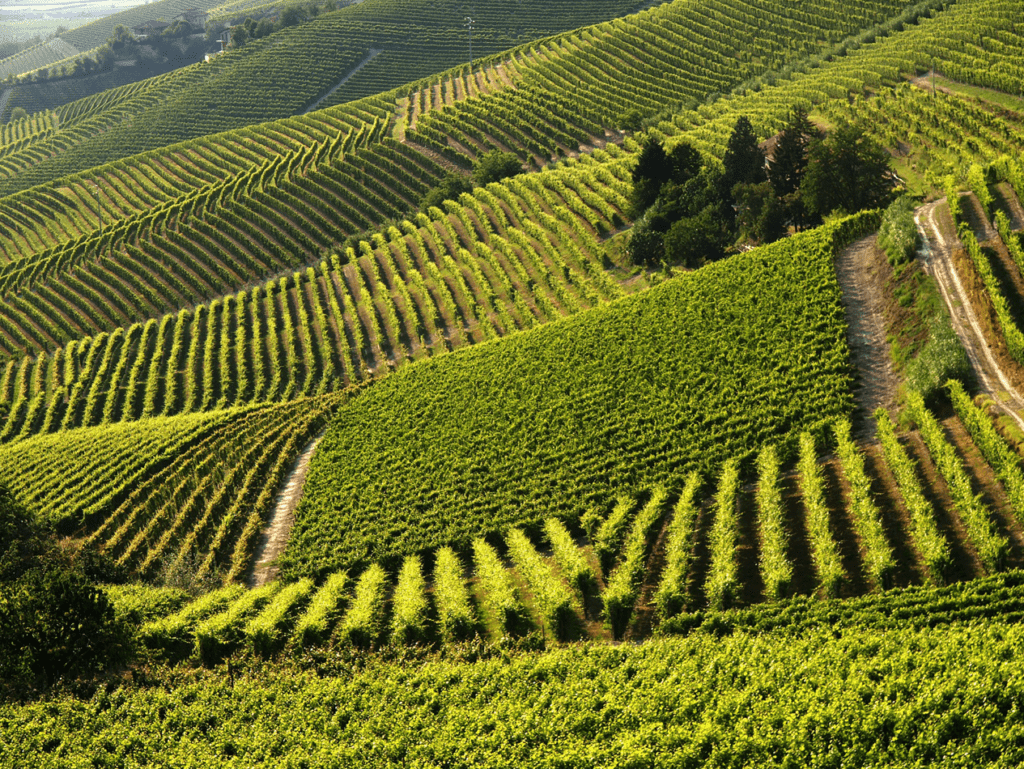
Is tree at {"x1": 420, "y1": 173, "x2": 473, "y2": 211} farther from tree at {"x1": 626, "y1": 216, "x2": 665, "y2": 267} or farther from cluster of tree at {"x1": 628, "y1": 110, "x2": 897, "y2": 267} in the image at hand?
tree at {"x1": 626, "y1": 216, "x2": 665, "y2": 267}

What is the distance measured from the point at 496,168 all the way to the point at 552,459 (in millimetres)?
59590

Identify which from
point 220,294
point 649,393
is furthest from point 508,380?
point 220,294

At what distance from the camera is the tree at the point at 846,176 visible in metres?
52.2


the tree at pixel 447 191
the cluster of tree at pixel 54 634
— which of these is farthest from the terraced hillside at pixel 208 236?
the cluster of tree at pixel 54 634

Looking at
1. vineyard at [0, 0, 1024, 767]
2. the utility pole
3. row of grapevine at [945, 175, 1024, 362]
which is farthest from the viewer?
the utility pole

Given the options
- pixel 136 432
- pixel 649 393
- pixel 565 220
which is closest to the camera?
pixel 649 393

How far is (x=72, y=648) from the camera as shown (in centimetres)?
2902

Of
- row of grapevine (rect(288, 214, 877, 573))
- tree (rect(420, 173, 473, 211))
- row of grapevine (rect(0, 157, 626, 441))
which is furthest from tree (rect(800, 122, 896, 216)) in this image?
tree (rect(420, 173, 473, 211))

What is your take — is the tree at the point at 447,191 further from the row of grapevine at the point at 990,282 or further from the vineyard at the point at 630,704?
the vineyard at the point at 630,704

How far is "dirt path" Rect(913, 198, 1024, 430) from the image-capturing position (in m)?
31.1

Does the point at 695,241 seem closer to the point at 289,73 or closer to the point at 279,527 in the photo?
the point at 279,527

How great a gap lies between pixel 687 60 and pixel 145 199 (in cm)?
8109

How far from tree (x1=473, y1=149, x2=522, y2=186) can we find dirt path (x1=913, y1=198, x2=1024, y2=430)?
52663mm

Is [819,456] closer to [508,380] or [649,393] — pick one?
[649,393]
